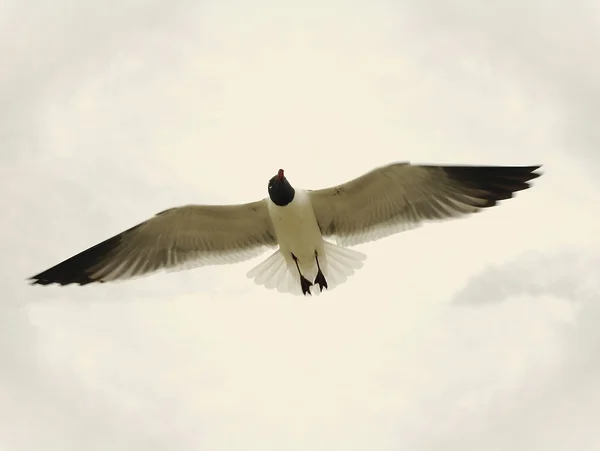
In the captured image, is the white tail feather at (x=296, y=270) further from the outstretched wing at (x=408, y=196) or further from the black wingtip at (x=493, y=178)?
the black wingtip at (x=493, y=178)

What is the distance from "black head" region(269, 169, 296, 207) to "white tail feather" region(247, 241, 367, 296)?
Answer: 47 cm

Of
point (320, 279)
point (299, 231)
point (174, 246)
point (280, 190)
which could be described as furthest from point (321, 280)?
point (174, 246)

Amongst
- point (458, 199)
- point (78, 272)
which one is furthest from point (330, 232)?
point (78, 272)

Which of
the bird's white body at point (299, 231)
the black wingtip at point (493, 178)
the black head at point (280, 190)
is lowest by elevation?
the black wingtip at point (493, 178)

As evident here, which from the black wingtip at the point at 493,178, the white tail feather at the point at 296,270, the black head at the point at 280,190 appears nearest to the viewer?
the black wingtip at the point at 493,178

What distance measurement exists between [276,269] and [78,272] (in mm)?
1384

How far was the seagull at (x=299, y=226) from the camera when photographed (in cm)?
583

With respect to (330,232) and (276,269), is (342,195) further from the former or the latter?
(276,269)

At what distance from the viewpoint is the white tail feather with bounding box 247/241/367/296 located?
6215 millimetres

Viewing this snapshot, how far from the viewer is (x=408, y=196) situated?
5945 mm

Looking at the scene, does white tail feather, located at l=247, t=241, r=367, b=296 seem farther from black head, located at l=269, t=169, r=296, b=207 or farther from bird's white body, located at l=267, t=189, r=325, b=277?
black head, located at l=269, t=169, r=296, b=207

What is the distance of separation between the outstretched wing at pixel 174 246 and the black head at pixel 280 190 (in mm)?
186

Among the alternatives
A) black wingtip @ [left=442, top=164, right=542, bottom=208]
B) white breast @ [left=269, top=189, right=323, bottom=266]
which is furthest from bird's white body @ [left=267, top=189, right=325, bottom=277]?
→ black wingtip @ [left=442, top=164, right=542, bottom=208]

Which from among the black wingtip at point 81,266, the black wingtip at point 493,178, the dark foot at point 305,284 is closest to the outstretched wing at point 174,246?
the black wingtip at point 81,266
